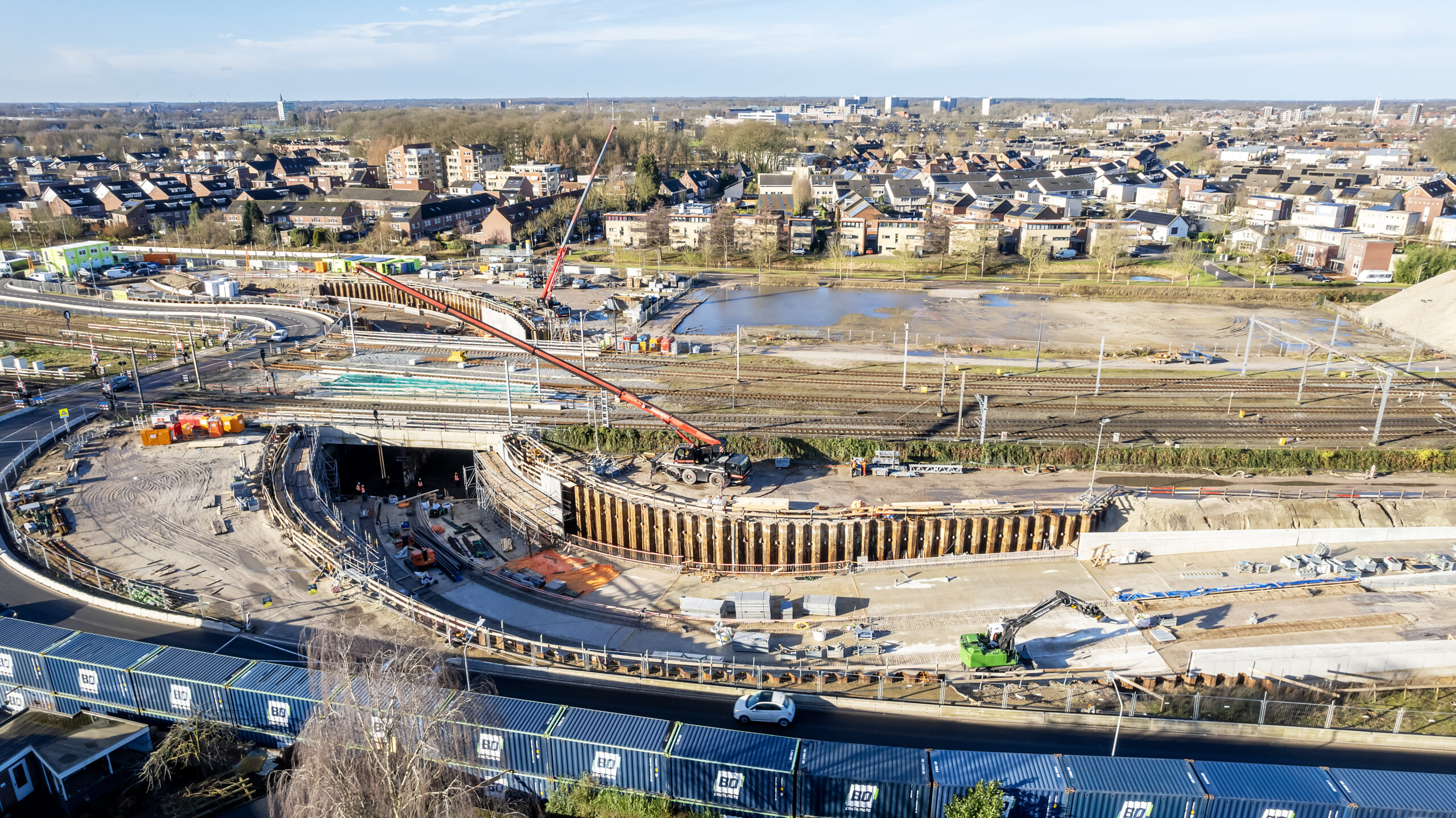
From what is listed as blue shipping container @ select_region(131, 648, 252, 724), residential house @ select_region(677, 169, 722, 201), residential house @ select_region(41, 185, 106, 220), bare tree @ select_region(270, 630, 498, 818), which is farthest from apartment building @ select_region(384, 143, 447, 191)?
bare tree @ select_region(270, 630, 498, 818)

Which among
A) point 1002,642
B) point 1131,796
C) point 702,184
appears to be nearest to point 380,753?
point 1131,796

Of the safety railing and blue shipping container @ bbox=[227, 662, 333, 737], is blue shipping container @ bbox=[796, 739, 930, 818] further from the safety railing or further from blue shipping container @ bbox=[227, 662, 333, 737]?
the safety railing

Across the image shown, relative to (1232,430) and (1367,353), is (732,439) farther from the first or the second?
(1367,353)

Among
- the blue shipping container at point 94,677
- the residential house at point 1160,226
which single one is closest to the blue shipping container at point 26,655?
the blue shipping container at point 94,677

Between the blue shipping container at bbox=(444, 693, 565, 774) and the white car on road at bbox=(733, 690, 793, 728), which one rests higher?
the blue shipping container at bbox=(444, 693, 565, 774)

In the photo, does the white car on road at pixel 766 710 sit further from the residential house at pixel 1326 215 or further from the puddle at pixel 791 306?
the residential house at pixel 1326 215

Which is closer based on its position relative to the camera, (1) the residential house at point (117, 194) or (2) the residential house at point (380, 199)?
(2) the residential house at point (380, 199)

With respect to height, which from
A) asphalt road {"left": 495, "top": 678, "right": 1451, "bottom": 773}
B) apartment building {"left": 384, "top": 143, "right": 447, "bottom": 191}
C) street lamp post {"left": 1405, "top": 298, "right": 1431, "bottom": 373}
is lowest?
asphalt road {"left": 495, "top": 678, "right": 1451, "bottom": 773}
